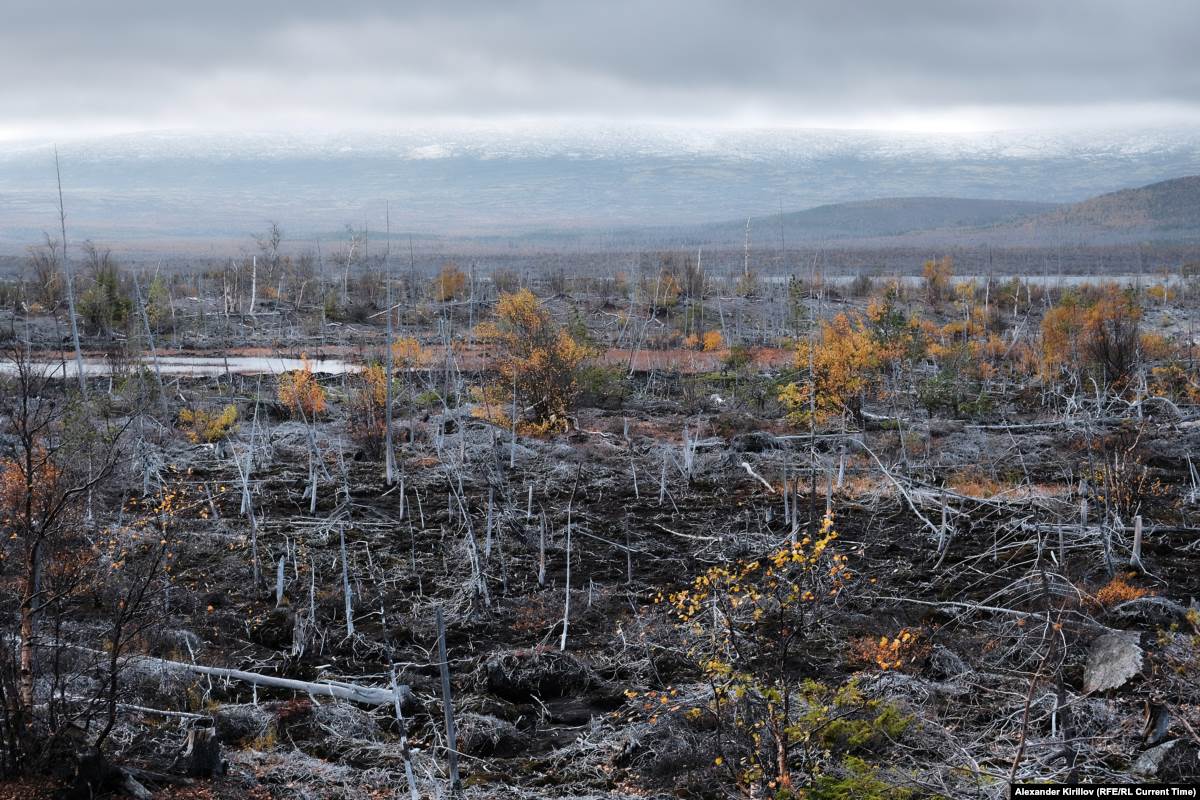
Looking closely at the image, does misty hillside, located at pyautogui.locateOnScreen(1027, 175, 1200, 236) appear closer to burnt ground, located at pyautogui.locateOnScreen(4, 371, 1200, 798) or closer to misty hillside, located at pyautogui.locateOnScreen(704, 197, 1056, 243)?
misty hillside, located at pyautogui.locateOnScreen(704, 197, 1056, 243)

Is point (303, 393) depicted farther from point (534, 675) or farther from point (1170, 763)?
point (1170, 763)

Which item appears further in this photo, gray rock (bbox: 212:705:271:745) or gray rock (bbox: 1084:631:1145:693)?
gray rock (bbox: 1084:631:1145:693)

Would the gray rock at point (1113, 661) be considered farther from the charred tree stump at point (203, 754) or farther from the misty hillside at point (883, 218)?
the misty hillside at point (883, 218)

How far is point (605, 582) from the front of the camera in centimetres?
1512

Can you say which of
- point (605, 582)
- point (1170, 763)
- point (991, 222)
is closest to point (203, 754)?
point (605, 582)

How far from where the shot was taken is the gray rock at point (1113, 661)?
10.4 metres

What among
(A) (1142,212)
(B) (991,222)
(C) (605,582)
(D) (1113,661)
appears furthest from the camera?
(B) (991,222)

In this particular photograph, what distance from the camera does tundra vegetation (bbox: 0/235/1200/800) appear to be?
8.77m

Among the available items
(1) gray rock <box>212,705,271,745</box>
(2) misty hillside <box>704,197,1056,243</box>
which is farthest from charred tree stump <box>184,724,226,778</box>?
(2) misty hillside <box>704,197,1056,243</box>

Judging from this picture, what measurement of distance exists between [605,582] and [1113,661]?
6.81 metres

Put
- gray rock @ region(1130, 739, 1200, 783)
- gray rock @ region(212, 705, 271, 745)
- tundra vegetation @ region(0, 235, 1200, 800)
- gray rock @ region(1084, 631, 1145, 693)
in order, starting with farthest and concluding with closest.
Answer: gray rock @ region(1084, 631, 1145, 693), gray rock @ region(212, 705, 271, 745), tundra vegetation @ region(0, 235, 1200, 800), gray rock @ region(1130, 739, 1200, 783)

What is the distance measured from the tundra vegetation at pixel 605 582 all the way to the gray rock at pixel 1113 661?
41mm

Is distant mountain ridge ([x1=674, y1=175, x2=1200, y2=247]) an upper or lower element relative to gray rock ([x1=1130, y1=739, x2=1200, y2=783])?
upper

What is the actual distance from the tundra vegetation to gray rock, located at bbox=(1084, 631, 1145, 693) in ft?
0.13
